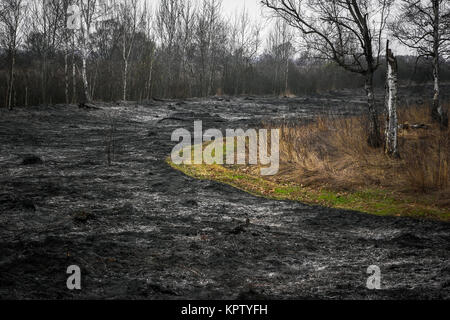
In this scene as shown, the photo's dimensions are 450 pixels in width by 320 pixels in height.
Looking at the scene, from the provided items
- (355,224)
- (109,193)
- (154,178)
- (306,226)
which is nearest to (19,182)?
(109,193)

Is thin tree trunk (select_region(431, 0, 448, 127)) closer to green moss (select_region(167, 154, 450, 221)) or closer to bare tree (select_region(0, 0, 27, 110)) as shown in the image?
green moss (select_region(167, 154, 450, 221))

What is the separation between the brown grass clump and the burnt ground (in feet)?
3.93

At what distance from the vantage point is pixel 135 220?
5566mm

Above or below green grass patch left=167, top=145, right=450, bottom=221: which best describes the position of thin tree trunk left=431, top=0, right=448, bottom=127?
above

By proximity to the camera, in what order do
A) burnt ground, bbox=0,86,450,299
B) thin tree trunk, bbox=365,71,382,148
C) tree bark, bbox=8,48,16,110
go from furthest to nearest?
1. tree bark, bbox=8,48,16,110
2. thin tree trunk, bbox=365,71,382,148
3. burnt ground, bbox=0,86,450,299

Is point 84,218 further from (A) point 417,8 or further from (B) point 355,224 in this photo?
(A) point 417,8

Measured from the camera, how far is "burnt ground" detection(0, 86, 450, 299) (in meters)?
3.63

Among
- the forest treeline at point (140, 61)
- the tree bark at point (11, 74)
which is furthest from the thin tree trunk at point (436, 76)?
the tree bark at point (11, 74)

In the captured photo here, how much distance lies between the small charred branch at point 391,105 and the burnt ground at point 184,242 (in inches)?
115

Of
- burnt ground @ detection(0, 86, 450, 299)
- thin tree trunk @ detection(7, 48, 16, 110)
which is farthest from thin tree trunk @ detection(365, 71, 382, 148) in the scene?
thin tree trunk @ detection(7, 48, 16, 110)

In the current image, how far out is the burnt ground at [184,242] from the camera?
3.63 m

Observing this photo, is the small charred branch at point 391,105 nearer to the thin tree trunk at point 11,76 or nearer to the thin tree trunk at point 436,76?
the thin tree trunk at point 436,76

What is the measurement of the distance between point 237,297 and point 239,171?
5.54 m

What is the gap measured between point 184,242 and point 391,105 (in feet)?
18.4
